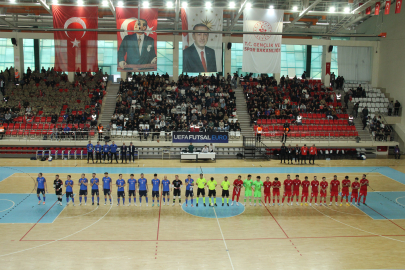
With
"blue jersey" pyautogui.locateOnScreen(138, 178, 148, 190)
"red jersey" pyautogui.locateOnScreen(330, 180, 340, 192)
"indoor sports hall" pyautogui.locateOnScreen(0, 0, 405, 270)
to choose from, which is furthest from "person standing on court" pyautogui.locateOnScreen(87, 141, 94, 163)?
"red jersey" pyautogui.locateOnScreen(330, 180, 340, 192)

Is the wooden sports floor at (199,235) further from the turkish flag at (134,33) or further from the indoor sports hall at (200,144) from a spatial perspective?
the turkish flag at (134,33)

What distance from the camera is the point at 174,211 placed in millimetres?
16234

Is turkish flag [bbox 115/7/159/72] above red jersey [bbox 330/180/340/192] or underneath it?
above

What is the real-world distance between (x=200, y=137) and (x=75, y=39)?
12275 millimetres

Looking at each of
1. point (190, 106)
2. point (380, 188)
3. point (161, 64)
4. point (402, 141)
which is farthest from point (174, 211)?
point (161, 64)

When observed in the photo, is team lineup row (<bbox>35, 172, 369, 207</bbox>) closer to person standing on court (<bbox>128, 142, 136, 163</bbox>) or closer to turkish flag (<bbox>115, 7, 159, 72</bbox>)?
person standing on court (<bbox>128, 142, 136, 163</bbox>)

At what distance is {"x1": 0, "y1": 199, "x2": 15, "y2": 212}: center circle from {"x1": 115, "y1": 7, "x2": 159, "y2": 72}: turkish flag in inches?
460

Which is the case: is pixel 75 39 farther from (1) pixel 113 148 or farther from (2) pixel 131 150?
(2) pixel 131 150

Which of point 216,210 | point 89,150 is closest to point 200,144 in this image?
point 89,150

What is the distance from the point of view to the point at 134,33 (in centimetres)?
2488

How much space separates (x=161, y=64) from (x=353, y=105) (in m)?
25.5

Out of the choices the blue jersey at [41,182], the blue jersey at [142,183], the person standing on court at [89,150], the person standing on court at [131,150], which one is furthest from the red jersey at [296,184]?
the person standing on court at [89,150]

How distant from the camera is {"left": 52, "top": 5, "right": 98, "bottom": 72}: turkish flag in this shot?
23.2 metres

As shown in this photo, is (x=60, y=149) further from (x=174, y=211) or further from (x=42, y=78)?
(x=174, y=211)
